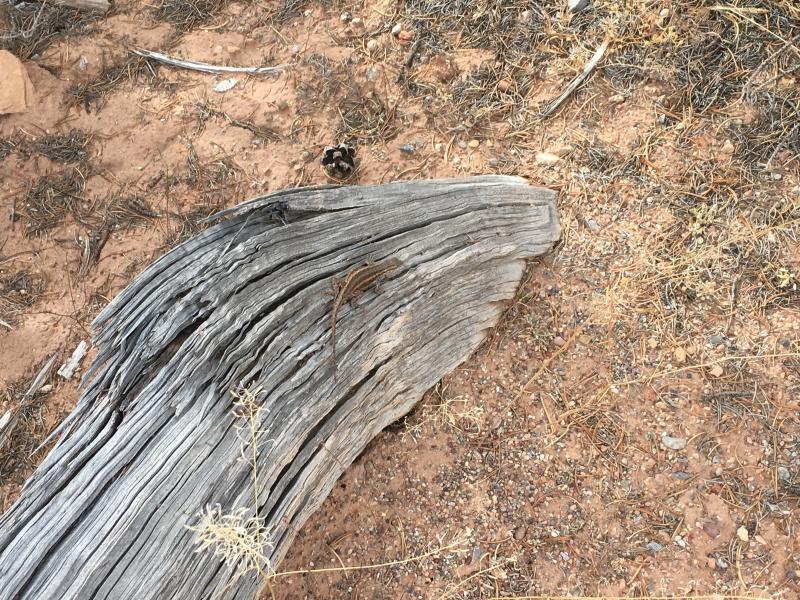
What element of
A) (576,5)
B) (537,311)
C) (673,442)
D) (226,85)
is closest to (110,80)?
(226,85)

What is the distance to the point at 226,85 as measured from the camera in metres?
4.52

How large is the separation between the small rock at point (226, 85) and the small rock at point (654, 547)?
14.5 ft

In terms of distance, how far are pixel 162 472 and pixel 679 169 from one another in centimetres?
332

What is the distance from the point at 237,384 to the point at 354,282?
709mm

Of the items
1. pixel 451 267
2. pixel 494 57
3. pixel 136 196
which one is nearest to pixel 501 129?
pixel 494 57

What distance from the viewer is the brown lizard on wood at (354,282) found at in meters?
2.55

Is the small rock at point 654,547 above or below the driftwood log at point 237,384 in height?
below

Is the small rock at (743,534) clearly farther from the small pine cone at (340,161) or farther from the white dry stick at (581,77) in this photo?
the small pine cone at (340,161)

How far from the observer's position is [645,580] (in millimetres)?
2729

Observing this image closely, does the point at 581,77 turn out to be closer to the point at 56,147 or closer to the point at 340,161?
the point at 340,161

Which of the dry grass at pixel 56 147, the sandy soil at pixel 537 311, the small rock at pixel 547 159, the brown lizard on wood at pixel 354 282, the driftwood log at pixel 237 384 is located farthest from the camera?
the dry grass at pixel 56 147

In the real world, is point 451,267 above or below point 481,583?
above

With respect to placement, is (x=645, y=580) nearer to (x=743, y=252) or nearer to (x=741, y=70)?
(x=743, y=252)

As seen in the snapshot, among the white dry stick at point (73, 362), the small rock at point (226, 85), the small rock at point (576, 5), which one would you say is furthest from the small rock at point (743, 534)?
the small rock at point (226, 85)
